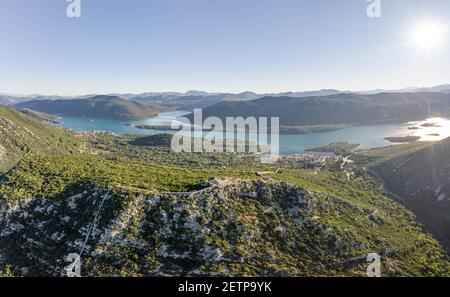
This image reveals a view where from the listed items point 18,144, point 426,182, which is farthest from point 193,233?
point 18,144

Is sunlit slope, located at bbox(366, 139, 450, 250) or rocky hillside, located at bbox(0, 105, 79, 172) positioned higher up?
rocky hillside, located at bbox(0, 105, 79, 172)

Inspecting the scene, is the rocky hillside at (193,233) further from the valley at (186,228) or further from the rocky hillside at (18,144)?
the rocky hillside at (18,144)

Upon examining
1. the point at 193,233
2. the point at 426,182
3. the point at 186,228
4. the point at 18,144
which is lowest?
the point at 426,182

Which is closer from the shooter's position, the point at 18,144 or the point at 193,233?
the point at 193,233

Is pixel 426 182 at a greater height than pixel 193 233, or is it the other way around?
pixel 193 233

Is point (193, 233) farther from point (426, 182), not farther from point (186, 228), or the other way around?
point (426, 182)

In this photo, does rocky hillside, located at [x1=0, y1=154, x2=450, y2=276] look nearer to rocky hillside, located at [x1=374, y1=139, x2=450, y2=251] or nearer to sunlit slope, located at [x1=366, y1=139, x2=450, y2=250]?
rocky hillside, located at [x1=374, y1=139, x2=450, y2=251]

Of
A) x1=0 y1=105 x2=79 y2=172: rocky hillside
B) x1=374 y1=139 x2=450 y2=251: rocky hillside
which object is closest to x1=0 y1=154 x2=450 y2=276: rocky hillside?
x1=374 y1=139 x2=450 y2=251: rocky hillside

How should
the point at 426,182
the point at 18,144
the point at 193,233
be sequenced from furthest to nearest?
1. the point at 18,144
2. the point at 426,182
3. the point at 193,233
